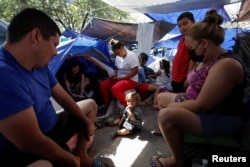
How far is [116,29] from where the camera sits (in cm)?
688

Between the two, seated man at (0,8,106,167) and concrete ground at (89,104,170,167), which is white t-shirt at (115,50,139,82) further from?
seated man at (0,8,106,167)

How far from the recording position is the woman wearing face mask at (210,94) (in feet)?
5.17

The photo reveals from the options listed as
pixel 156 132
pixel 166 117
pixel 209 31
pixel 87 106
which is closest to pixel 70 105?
pixel 87 106

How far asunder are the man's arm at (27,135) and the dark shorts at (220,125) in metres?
0.89

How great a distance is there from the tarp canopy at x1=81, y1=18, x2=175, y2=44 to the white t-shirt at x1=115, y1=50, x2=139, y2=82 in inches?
107

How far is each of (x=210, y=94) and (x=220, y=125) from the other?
0.67ft

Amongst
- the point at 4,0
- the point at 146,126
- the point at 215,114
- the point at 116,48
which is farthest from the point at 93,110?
the point at 4,0

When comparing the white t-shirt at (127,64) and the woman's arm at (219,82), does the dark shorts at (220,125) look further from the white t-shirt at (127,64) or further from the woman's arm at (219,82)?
the white t-shirt at (127,64)

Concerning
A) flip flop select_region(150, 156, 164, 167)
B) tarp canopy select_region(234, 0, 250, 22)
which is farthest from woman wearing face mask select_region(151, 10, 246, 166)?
tarp canopy select_region(234, 0, 250, 22)

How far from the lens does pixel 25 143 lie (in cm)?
127

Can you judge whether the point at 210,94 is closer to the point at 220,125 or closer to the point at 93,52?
the point at 220,125

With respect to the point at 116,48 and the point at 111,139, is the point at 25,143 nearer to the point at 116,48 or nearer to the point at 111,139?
the point at 111,139

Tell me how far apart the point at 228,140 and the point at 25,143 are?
118 cm

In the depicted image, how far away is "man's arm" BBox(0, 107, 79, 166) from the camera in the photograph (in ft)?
4.00
